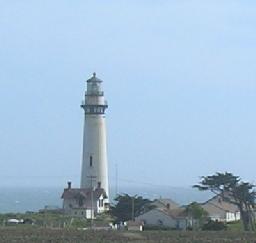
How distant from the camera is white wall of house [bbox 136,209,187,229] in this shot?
59344 millimetres

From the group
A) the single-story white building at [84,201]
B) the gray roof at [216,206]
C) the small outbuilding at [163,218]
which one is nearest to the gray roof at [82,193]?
the single-story white building at [84,201]

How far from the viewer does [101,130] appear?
69.6 m

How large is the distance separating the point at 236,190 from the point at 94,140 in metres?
15.2

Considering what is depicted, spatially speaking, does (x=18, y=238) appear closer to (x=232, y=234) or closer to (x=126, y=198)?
(x=232, y=234)

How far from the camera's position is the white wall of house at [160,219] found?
5934 centimetres

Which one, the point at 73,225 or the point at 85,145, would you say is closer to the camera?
the point at 73,225

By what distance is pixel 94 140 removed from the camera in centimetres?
6925

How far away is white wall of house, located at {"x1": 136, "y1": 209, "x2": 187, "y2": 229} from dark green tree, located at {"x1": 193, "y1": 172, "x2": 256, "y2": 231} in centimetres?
277

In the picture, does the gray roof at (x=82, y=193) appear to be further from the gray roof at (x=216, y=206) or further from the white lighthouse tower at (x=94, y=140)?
the gray roof at (x=216, y=206)

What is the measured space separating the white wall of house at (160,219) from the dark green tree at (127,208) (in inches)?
55.0

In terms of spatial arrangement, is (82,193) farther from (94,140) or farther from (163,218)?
(163,218)

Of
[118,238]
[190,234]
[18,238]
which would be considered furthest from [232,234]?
[18,238]

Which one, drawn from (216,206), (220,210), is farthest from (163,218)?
(216,206)

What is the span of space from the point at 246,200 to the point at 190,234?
1095 cm
